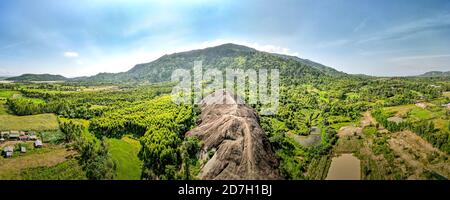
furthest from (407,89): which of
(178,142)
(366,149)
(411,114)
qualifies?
(178,142)

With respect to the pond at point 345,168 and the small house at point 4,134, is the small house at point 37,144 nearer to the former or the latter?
the small house at point 4,134

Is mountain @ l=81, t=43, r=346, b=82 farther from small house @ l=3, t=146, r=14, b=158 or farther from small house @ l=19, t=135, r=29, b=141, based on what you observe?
small house @ l=3, t=146, r=14, b=158

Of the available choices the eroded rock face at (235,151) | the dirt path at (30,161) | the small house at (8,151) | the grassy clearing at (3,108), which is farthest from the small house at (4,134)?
the eroded rock face at (235,151)

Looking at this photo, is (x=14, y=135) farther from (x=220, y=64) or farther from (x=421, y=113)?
(x=220, y=64)
